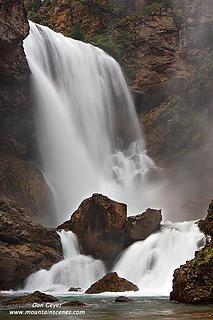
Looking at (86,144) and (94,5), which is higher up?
(94,5)

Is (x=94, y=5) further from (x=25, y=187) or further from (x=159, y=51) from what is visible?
(x=25, y=187)

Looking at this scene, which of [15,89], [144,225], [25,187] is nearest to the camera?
[144,225]

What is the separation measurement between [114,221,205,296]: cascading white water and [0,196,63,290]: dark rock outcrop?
13.1 ft

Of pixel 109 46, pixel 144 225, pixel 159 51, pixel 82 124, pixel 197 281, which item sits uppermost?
pixel 109 46

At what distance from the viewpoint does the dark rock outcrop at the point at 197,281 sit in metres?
10.5

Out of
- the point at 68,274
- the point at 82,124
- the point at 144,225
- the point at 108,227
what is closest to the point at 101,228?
the point at 108,227

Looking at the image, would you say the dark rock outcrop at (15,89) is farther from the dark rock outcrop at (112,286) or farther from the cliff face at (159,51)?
the dark rock outcrop at (112,286)

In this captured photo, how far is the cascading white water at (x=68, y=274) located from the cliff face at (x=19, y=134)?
7454 millimetres

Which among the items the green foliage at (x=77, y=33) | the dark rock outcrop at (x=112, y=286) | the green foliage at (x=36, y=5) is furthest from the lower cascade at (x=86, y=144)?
the green foliage at (x=36, y=5)

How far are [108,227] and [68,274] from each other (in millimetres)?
3822

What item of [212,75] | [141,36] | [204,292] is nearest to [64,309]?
[204,292]

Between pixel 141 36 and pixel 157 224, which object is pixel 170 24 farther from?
pixel 157 224

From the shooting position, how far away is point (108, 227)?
22.9 metres

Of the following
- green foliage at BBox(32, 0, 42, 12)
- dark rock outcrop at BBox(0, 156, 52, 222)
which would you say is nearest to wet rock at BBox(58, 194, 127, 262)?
dark rock outcrop at BBox(0, 156, 52, 222)
